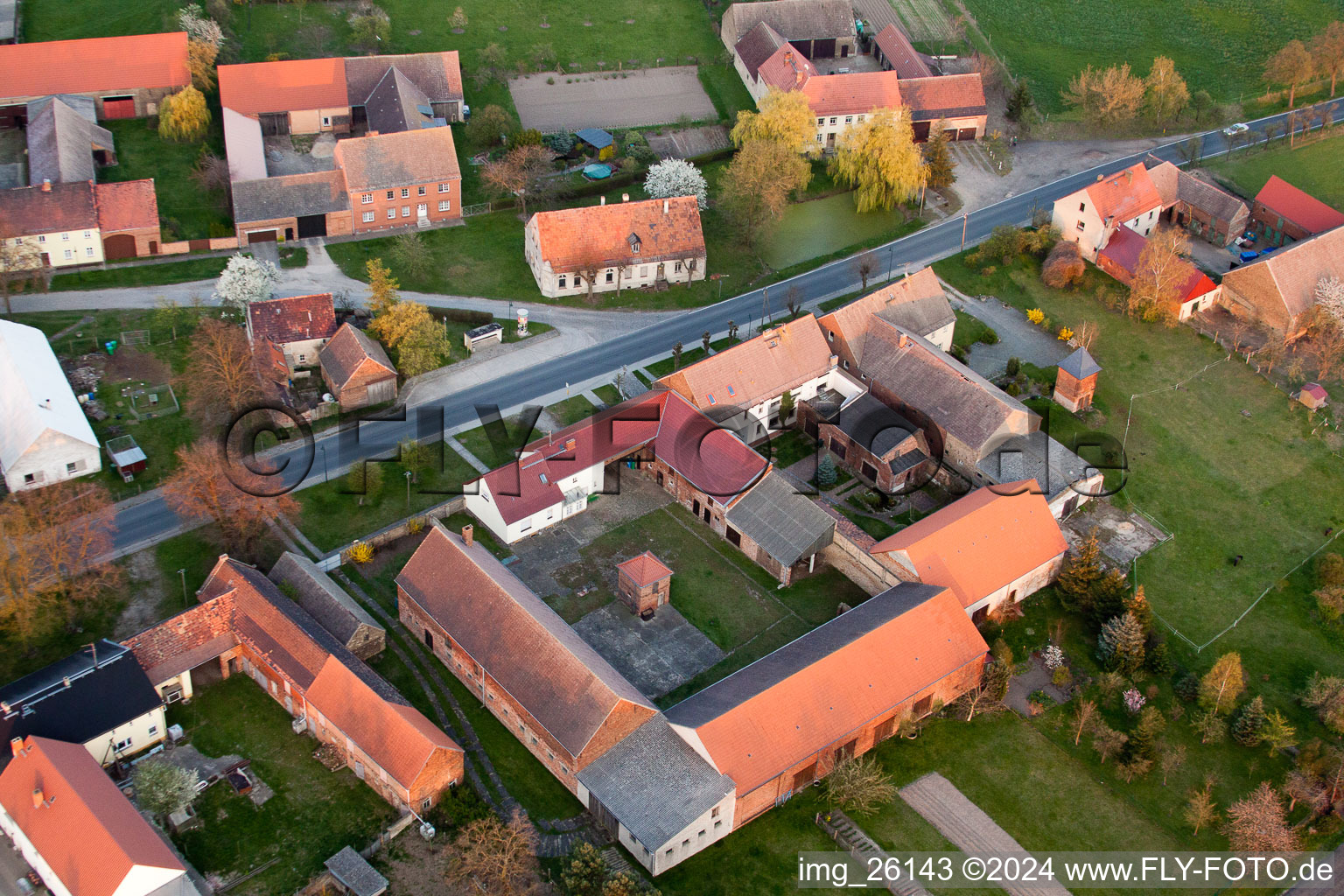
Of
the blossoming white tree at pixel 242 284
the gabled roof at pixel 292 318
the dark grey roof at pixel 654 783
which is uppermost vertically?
the blossoming white tree at pixel 242 284

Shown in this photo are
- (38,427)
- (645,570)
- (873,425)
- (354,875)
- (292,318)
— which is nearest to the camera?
(354,875)

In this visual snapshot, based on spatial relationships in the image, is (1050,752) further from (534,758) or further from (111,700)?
(111,700)

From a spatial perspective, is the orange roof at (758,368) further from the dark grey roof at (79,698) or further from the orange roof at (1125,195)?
the dark grey roof at (79,698)

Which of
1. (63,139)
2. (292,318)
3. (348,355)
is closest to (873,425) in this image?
(348,355)

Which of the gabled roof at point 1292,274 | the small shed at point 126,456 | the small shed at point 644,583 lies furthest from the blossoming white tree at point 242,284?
the gabled roof at point 1292,274

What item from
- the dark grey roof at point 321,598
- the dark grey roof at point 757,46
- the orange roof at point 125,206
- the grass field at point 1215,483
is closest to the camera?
the dark grey roof at point 321,598

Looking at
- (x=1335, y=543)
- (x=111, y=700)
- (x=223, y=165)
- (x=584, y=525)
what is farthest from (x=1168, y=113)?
(x=111, y=700)

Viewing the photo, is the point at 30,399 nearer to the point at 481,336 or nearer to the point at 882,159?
the point at 481,336
